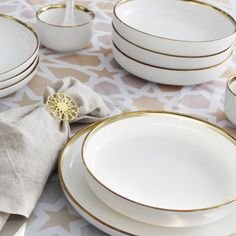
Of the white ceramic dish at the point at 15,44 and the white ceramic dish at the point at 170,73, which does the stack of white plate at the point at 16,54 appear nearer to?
the white ceramic dish at the point at 15,44

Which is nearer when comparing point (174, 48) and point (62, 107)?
point (62, 107)

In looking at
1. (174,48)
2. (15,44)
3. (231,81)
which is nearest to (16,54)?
(15,44)

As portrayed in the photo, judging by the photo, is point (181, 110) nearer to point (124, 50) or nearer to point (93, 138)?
point (124, 50)

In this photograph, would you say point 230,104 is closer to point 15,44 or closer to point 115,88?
point 115,88

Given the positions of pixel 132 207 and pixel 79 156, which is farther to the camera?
pixel 79 156

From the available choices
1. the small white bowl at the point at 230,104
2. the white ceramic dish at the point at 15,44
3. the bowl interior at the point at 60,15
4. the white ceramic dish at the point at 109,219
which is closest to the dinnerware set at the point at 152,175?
the white ceramic dish at the point at 109,219

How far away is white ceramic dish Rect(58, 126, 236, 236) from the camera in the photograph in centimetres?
63

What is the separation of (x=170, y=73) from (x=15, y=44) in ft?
1.01

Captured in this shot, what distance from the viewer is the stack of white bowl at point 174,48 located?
0.94m

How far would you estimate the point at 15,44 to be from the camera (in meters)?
1.00

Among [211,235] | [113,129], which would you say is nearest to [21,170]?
[113,129]

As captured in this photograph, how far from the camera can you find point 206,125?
781mm

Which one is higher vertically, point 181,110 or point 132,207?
point 132,207

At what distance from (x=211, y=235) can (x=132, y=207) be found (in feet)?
0.36
